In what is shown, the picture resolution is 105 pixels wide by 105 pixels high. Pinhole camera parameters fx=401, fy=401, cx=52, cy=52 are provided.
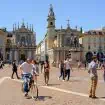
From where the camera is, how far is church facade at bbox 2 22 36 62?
12425 centimetres

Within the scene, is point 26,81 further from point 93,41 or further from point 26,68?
point 93,41

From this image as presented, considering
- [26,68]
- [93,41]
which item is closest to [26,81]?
[26,68]

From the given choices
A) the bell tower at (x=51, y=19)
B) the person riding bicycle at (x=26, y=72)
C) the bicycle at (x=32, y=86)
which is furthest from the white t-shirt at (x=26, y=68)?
the bell tower at (x=51, y=19)

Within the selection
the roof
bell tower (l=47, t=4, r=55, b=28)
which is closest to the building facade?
the roof

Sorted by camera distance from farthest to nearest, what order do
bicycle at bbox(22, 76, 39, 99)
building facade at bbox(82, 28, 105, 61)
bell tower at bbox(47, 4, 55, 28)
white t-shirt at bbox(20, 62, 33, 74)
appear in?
bell tower at bbox(47, 4, 55, 28), building facade at bbox(82, 28, 105, 61), white t-shirt at bbox(20, 62, 33, 74), bicycle at bbox(22, 76, 39, 99)

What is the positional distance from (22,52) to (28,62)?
110272 millimetres

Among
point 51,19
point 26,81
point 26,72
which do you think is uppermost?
point 51,19

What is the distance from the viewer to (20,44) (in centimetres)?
12669

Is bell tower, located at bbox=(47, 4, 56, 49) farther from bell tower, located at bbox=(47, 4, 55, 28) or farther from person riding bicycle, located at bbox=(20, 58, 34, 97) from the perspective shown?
person riding bicycle, located at bbox=(20, 58, 34, 97)

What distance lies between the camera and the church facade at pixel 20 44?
124m

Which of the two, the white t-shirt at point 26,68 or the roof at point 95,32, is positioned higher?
the roof at point 95,32

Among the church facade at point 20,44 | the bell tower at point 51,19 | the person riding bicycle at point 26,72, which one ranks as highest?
the bell tower at point 51,19

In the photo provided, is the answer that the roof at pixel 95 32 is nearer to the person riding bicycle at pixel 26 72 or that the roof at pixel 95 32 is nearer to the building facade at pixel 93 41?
the building facade at pixel 93 41

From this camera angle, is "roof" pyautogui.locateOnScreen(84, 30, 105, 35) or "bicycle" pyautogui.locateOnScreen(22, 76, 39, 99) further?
"roof" pyautogui.locateOnScreen(84, 30, 105, 35)
